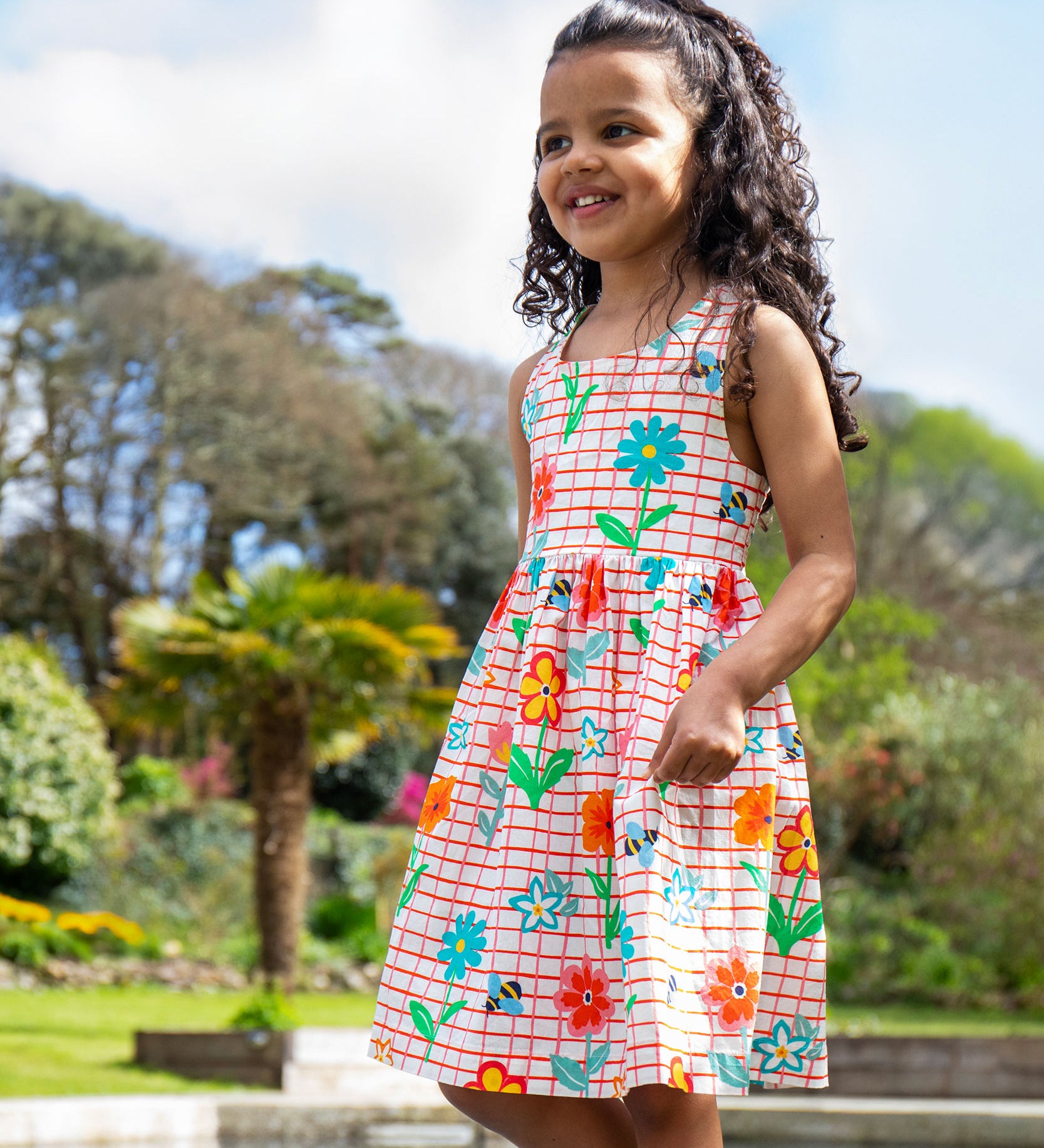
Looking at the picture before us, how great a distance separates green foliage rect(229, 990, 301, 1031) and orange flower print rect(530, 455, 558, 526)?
4.94 m

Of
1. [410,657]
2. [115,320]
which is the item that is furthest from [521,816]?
[115,320]

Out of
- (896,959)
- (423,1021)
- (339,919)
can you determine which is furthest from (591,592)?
(339,919)

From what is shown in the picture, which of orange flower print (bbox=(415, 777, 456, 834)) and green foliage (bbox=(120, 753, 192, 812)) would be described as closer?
orange flower print (bbox=(415, 777, 456, 834))

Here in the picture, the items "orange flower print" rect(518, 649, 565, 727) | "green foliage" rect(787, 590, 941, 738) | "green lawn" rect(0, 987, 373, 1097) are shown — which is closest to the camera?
"orange flower print" rect(518, 649, 565, 727)

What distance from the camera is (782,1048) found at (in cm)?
141

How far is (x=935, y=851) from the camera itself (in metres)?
10.6

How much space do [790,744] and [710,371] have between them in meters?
0.42

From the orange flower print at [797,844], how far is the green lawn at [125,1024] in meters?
4.31

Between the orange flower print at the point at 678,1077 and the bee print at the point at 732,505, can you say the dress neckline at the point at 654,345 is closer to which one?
the bee print at the point at 732,505

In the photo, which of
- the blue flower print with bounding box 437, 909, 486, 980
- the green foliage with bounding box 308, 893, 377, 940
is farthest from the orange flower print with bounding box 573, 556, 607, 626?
the green foliage with bounding box 308, 893, 377, 940

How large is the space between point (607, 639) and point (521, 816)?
210mm

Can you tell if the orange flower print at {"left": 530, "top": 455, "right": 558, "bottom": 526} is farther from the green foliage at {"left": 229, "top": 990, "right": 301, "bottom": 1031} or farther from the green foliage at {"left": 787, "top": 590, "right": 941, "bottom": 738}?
the green foliage at {"left": 787, "top": 590, "right": 941, "bottom": 738}

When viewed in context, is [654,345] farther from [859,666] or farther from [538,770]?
[859,666]

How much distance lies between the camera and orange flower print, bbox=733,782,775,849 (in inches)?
54.8
